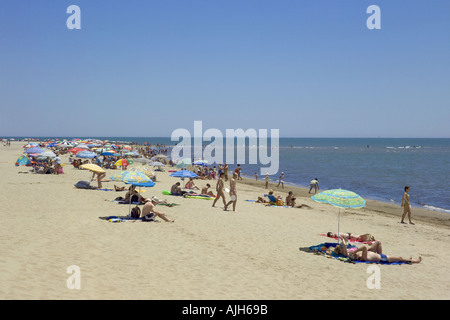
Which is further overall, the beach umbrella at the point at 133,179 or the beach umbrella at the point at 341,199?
the beach umbrella at the point at 133,179

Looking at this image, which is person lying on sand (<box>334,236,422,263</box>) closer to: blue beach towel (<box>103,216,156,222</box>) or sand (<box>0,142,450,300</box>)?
sand (<box>0,142,450,300</box>)

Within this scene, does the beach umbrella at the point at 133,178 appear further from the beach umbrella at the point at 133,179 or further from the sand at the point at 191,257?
the sand at the point at 191,257

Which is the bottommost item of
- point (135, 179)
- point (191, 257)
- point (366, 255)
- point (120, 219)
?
point (366, 255)

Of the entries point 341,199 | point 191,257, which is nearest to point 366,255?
point 341,199

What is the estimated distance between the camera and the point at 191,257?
26.0 feet

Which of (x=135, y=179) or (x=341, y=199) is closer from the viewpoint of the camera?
(x=341, y=199)

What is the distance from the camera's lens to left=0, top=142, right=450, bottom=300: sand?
19.9 feet

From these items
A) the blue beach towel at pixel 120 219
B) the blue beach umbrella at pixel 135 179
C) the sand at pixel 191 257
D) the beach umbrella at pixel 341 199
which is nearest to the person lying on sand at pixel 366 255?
the sand at pixel 191 257

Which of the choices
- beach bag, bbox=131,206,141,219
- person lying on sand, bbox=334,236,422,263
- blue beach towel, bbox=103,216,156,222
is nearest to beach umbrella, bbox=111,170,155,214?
beach bag, bbox=131,206,141,219

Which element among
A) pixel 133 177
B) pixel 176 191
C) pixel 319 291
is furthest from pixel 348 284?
pixel 176 191

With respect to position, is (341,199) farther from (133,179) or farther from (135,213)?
(133,179)

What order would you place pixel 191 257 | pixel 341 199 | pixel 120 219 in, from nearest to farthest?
pixel 191 257 → pixel 341 199 → pixel 120 219

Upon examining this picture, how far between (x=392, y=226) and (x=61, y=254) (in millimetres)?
12420

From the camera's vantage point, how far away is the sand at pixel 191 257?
6074mm
